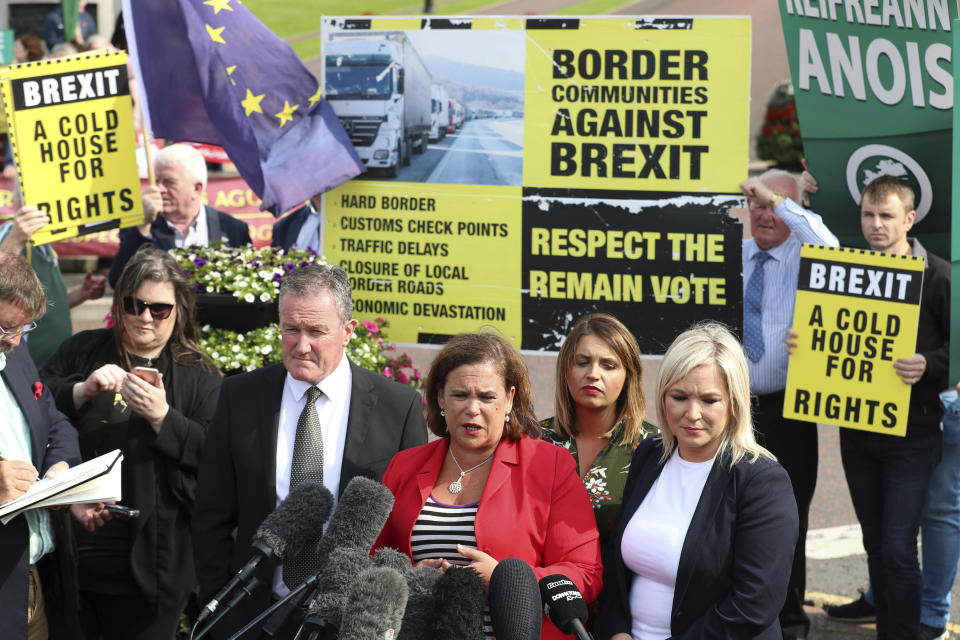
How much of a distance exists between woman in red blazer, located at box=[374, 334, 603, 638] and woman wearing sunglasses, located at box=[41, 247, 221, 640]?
1.35 metres

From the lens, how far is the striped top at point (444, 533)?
3.71 meters

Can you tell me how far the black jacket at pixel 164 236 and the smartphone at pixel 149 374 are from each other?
57.2 inches

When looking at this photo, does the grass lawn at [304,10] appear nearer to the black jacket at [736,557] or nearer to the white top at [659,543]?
the white top at [659,543]

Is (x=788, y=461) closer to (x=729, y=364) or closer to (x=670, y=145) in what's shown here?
(x=670, y=145)

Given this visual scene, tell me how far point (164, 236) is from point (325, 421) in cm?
273

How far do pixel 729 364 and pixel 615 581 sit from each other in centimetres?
85

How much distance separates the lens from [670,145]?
18.8 feet

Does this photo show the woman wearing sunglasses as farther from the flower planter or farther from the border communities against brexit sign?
the border communities against brexit sign

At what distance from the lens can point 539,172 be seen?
235 inches

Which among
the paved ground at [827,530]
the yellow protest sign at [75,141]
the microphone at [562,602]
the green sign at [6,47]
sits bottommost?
the paved ground at [827,530]

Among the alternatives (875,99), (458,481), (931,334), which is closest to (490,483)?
(458,481)

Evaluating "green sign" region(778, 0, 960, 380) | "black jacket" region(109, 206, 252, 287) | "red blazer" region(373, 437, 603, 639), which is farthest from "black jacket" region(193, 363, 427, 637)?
"green sign" region(778, 0, 960, 380)

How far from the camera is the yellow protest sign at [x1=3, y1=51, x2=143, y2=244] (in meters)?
5.85

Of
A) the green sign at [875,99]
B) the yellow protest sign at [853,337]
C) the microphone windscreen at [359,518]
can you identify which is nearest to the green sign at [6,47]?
the green sign at [875,99]
